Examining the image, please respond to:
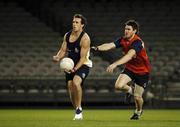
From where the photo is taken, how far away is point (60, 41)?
25.6m

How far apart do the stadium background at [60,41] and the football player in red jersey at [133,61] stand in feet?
27.6

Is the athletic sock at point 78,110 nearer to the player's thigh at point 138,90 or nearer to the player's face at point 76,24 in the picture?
the player's thigh at point 138,90

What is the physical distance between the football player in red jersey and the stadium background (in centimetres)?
842

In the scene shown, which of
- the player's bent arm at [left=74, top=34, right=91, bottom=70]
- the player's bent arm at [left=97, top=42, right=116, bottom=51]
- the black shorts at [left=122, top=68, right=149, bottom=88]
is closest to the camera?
the player's bent arm at [left=97, top=42, right=116, bottom=51]

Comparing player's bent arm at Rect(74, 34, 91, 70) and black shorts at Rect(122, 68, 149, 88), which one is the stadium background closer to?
black shorts at Rect(122, 68, 149, 88)

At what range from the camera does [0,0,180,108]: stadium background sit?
73.8ft

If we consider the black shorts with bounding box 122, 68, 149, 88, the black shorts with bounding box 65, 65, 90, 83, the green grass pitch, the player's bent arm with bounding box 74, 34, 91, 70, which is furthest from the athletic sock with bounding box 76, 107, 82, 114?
the black shorts with bounding box 122, 68, 149, 88

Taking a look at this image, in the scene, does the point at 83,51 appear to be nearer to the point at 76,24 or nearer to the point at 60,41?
the point at 76,24

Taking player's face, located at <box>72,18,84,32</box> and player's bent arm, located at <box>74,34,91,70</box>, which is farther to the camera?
player's face, located at <box>72,18,84,32</box>

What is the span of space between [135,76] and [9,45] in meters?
12.6

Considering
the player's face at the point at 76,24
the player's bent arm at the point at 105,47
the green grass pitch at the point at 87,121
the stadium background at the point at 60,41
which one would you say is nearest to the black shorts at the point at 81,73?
the player's bent arm at the point at 105,47

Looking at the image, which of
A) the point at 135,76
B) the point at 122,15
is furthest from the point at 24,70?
the point at 135,76

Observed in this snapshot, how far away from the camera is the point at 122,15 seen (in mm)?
26969

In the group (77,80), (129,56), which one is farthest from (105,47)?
(77,80)
